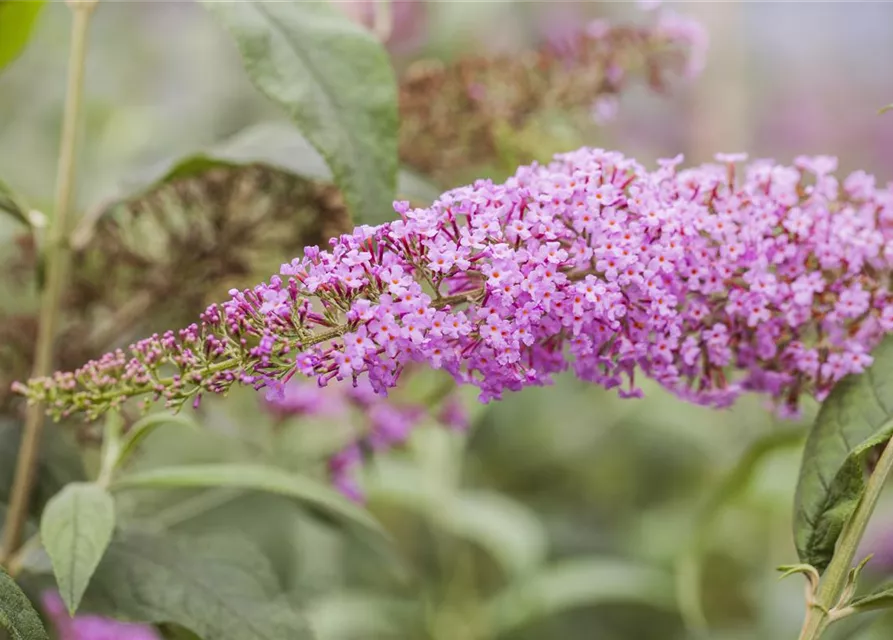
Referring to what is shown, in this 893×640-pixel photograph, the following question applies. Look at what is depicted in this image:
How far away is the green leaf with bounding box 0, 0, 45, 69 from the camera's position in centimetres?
89

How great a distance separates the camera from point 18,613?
64 centimetres

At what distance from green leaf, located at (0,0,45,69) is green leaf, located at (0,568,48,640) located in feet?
1.61

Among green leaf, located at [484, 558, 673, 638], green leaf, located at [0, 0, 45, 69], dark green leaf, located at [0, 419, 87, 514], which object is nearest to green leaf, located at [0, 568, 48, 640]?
dark green leaf, located at [0, 419, 87, 514]

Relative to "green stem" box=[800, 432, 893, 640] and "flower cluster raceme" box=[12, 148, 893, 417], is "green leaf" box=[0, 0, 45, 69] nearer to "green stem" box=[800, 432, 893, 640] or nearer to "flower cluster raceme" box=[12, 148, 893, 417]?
"flower cluster raceme" box=[12, 148, 893, 417]

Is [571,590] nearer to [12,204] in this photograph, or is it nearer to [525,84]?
[525,84]

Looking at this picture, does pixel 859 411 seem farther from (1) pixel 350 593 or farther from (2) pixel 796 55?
(2) pixel 796 55

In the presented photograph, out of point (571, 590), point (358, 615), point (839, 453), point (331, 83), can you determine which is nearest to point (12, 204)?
point (331, 83)

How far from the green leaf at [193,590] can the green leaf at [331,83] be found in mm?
313

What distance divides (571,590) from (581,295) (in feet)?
2.99

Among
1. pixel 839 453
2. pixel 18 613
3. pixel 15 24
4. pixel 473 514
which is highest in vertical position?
pixel 15 24

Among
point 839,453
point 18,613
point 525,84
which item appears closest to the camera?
point 18,613

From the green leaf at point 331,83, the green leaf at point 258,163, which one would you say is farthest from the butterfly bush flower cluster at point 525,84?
the green leaf at point 331,83

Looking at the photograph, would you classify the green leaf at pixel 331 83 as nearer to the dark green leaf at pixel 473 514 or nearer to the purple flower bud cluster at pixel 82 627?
the purple flower bud cluster at pixel 82 627

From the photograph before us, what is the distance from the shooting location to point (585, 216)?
73cm
